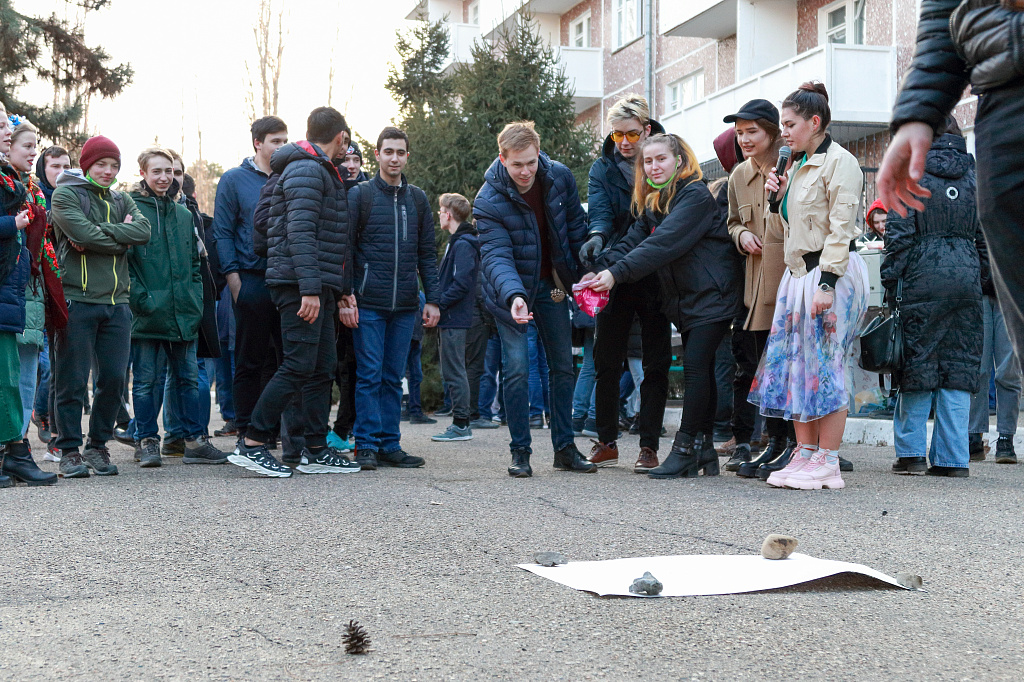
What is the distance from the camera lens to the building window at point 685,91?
2675cm

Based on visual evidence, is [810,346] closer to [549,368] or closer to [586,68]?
[549,368]

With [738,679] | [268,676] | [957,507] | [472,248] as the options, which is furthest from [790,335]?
[472,248]

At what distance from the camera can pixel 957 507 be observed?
17.3ft

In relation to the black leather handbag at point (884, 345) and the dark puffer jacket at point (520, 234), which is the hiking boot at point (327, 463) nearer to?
the dark puffer jacket at point (520, 234)

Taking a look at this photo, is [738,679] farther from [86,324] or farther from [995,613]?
[86,324]

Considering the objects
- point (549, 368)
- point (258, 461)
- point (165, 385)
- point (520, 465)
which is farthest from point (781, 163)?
point (165, 385)

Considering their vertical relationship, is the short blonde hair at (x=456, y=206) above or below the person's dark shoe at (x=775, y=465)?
above

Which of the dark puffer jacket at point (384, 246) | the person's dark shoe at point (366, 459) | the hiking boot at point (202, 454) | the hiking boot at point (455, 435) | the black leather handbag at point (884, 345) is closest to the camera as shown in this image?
the black leather handbag at point (884, 345)

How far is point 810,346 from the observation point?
6.06 metres

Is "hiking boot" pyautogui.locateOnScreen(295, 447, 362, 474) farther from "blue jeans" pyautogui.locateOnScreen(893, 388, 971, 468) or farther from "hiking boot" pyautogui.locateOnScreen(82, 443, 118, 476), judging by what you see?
"blue jeans" pyautogui.locateOnScreen(893, 388, 971, 468)

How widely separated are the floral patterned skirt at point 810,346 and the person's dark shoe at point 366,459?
248 cm

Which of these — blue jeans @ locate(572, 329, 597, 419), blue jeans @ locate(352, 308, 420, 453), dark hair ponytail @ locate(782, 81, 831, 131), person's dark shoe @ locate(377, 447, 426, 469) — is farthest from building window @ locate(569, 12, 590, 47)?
dark hair ponytail @ locate(782, 81, 831, 131)

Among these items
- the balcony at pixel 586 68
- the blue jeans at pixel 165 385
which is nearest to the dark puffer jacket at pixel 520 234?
the blue jeans at pixel 165 385

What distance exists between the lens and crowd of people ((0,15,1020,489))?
241 inches
